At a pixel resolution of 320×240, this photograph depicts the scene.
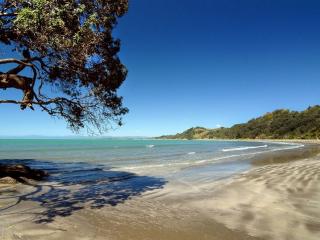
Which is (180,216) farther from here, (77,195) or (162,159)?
(162,159)

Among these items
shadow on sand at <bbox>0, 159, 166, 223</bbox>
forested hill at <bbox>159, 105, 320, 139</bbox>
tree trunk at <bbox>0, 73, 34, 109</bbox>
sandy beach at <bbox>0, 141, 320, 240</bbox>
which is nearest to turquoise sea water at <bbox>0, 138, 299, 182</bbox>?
shadow on sand at <bbox>0, 159, 166, 223</bbox>

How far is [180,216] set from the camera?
27.0 feet

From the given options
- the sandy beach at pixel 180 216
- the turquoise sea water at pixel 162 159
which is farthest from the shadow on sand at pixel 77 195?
the turquoise sea water at pixel 162 159

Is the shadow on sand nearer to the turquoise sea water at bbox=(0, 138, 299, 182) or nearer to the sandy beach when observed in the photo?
the sandy beach

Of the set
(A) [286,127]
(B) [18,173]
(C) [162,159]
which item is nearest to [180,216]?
(B) [18,173]

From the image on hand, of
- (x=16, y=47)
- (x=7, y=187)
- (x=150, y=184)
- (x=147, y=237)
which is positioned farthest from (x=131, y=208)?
(x=16, y=47)

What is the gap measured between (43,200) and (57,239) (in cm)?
459

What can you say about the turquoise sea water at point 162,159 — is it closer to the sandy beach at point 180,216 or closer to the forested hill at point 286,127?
the sandy beach at point 180,216

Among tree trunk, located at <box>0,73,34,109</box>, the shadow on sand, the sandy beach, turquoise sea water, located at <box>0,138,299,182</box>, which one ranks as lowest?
the sandy beach

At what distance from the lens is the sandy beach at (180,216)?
6641mm

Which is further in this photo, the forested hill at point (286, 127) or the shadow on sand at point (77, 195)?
the forested hill at point (286, 127)

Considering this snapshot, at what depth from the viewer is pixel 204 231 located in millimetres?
6895

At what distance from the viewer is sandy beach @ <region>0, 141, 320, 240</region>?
664 cm

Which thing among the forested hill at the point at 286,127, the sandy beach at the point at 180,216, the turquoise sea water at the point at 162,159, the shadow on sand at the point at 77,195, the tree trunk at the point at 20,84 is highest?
the forested hill at the point at 286,127
